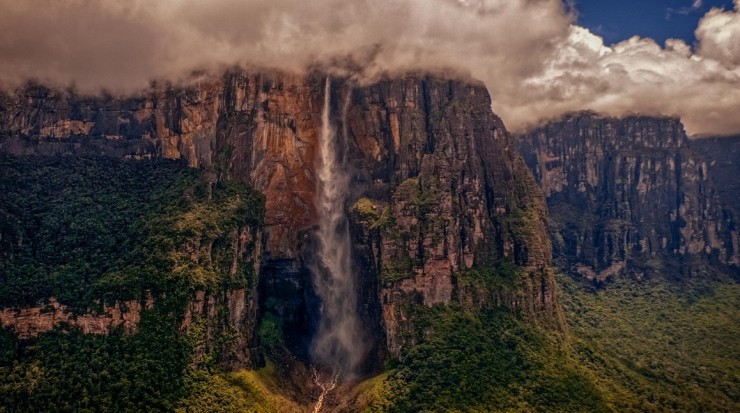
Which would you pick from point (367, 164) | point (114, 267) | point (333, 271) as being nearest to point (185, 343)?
point (114, 267)

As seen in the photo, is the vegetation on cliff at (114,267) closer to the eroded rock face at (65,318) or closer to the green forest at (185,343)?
the green forest at (185,343)

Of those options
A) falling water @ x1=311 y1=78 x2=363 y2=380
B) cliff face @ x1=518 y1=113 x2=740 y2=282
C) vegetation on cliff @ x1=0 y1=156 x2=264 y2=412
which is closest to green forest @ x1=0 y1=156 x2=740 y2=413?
vegetation on cliff @ x1=0 y1=156 x2=264 y2=412

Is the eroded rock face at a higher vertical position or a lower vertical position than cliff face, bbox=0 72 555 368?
lower

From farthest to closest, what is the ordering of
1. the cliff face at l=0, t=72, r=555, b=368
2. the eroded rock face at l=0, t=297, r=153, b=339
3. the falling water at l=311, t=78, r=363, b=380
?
the falling water at l=311, t=78, r=363, b=380, the cliff face at l=0, t=72, r=555, b=368, the eroded rock face at l=0, t=297, r=153, b=339

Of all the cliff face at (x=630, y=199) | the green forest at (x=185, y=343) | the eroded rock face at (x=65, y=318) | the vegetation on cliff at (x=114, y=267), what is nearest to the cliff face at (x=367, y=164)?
the green forest at (x=185, y=343)

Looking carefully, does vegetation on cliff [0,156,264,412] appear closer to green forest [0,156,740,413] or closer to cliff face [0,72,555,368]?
green forest [0,156,740,413]

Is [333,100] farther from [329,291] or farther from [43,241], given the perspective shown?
[43,241]

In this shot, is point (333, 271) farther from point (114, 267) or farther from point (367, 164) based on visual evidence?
point (114, 267)
